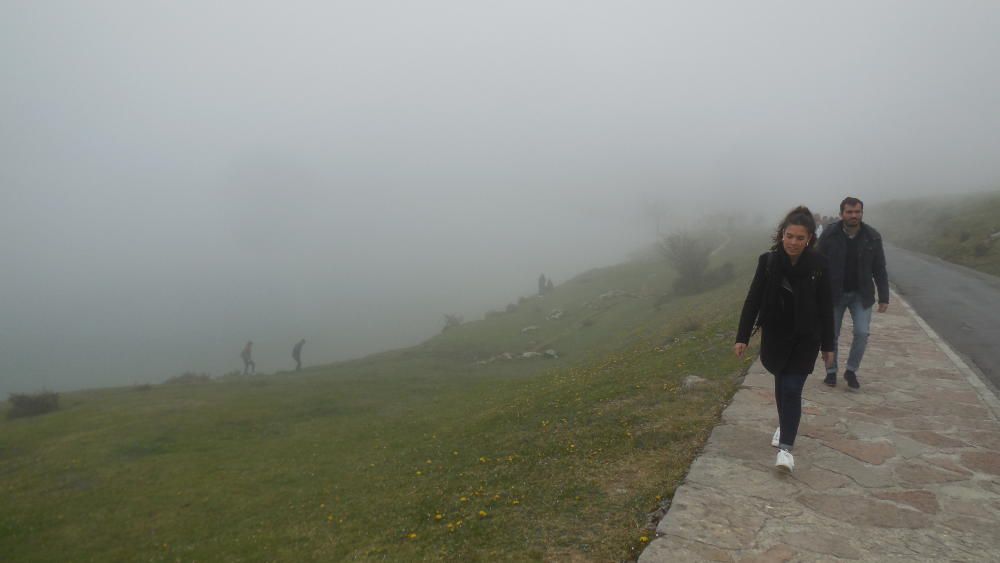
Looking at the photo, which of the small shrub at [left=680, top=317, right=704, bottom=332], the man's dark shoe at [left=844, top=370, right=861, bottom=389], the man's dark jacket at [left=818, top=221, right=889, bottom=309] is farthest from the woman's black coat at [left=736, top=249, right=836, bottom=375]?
the small shrub at [left=680, top=317, right=704, bottom=332]

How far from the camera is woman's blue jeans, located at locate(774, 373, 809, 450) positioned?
6.54 meters

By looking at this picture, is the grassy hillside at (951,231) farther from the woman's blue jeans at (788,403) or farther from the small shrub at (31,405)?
the small shrub at (31,405)

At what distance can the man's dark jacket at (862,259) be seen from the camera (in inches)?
376

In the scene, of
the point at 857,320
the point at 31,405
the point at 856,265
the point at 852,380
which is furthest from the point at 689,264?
the point at 31,405

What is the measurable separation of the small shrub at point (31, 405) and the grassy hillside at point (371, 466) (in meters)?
1.50

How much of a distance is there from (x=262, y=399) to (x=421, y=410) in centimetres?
1048

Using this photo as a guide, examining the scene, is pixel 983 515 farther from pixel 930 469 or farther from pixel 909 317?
pixel 909 317

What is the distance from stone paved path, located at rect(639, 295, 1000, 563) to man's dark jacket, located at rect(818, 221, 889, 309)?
199cm

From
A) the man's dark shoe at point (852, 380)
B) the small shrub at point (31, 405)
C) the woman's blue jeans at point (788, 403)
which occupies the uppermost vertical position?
the small shrub at point (31, 405)

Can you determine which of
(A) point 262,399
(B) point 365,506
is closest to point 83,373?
(A) point 262,399

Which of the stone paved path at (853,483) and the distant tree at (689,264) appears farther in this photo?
the distant tree at (689,264)

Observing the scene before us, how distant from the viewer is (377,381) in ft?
110

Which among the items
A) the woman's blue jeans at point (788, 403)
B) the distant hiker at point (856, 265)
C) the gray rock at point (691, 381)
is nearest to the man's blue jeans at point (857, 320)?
the distant hiker at point (856, 265)

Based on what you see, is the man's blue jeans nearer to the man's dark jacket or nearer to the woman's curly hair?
the man's dark jacket
